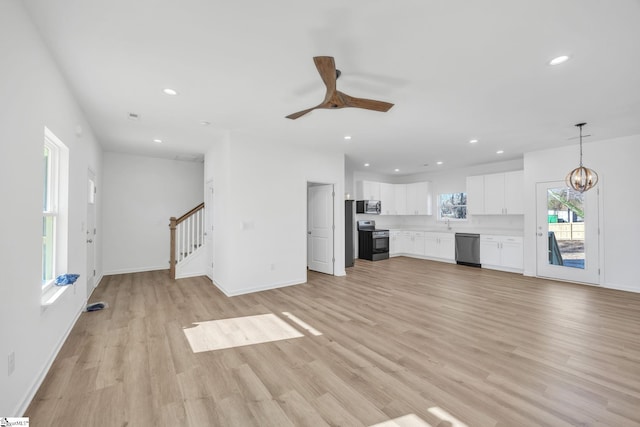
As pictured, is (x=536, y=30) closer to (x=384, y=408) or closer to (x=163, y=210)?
(x=384, y=408)

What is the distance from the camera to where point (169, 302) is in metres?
4.16

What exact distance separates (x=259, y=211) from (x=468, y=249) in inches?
220

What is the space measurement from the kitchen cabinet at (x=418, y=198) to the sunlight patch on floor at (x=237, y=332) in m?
6.61

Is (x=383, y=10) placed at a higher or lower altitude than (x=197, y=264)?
higher

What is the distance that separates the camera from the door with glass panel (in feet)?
16.9

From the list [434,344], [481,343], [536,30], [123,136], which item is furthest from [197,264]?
[536,30]

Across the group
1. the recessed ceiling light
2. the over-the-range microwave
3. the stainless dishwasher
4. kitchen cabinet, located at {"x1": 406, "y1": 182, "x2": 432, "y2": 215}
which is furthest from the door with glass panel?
the recessed ceiling light

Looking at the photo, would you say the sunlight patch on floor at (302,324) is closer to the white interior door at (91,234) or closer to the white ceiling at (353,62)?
the white ceiling at (353,62)

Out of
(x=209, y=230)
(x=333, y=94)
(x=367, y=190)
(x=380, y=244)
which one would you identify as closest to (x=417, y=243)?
(x=380, y=244)

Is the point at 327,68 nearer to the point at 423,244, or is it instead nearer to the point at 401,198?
the point at 423,244

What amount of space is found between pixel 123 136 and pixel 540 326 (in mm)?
6745

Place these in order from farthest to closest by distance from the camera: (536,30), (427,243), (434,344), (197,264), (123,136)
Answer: (427,243), (197,264), (123,136), (434,344), (536,30)

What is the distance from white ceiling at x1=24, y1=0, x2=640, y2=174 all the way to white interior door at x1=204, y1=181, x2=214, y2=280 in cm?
157

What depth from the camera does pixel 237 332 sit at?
312 cm
